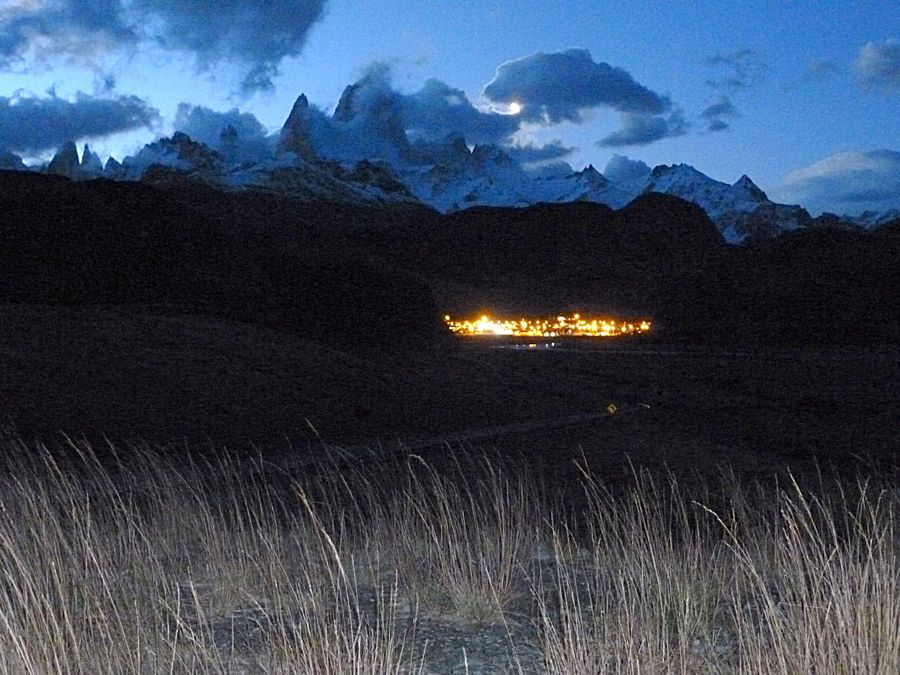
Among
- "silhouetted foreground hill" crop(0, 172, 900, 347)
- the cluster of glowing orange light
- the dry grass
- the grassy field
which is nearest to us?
the dry grass

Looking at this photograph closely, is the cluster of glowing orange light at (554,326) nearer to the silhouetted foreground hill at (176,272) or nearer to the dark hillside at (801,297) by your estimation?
the dark hillside at (801,297)

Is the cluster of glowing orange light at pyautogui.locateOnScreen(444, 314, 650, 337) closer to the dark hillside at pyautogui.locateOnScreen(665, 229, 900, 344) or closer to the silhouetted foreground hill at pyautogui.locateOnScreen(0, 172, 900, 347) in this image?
the silhouetted foreground hill at pyautogui.locateOnScreen(0, 172, 900, 347)

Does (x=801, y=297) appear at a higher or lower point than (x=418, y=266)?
lower

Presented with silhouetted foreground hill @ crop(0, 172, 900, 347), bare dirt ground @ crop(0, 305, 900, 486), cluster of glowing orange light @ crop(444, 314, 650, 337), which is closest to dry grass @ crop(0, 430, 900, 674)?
bare dirt ground @ crop(0, 305, 900, 486)

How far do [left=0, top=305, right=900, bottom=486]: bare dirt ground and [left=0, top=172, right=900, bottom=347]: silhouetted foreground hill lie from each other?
5788 mm

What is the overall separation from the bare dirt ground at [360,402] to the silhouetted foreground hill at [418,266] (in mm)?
5788

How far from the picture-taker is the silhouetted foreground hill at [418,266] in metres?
33.9

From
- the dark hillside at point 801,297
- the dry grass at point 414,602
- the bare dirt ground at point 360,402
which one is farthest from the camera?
the dark hillside at point 801,297

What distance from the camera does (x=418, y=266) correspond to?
5167 inches

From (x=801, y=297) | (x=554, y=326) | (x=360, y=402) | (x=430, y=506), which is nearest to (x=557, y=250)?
(x=554, y=326)

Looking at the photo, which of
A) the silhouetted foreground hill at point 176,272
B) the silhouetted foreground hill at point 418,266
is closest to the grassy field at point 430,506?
the silhouetted foreground hill at point 176,272

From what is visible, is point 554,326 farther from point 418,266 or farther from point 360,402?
point 418,266

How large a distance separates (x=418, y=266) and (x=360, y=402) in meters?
110

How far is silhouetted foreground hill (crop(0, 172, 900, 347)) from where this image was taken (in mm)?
33906
